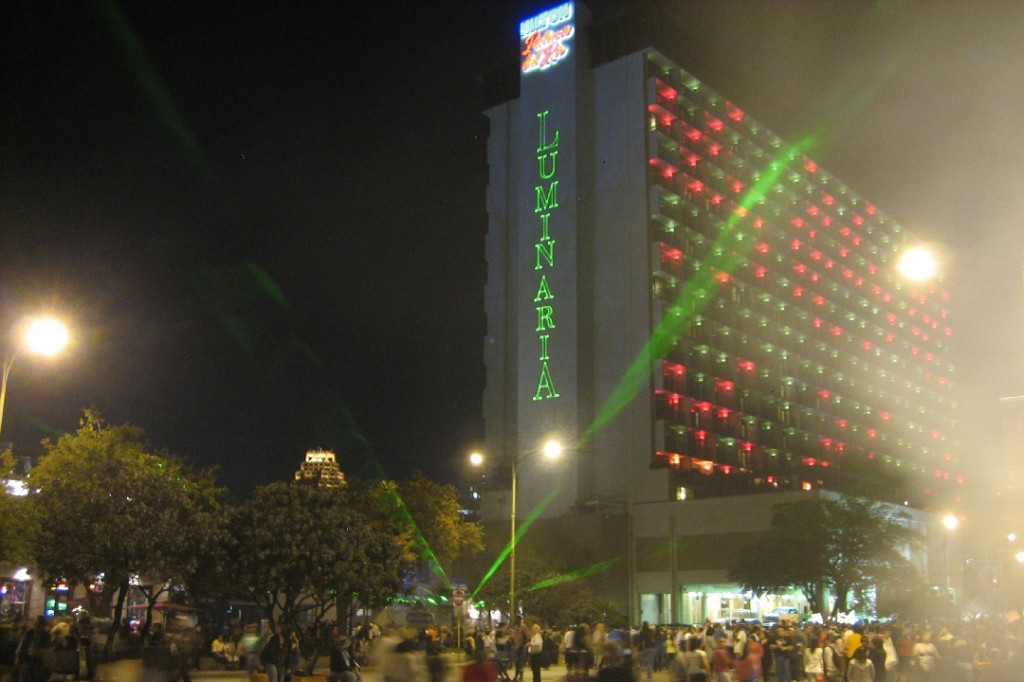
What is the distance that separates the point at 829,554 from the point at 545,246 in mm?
34940

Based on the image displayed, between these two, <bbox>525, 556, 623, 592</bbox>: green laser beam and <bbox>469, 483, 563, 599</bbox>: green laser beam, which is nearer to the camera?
<bbox>525, 556, 623, 592</bbox>: green laser beam

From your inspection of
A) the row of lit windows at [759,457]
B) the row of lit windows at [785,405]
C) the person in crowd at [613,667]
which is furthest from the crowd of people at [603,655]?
the row of lit windows at [785,405]

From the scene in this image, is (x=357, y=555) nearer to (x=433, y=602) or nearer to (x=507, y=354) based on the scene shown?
(x=433, y=602)

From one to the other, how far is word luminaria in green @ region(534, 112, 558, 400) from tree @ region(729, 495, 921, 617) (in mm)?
23150

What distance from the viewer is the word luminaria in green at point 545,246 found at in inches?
3334

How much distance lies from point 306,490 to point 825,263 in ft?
274

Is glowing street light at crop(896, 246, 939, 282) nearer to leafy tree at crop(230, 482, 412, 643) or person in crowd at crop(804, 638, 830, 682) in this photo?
person in crowd at crop(804, 638, 830, 682)

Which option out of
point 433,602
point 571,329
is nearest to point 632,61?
point 571,329

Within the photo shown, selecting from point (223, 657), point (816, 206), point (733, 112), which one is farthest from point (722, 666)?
point (816, 206)

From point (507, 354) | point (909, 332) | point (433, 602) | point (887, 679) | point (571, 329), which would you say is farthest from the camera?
point (909, 332)

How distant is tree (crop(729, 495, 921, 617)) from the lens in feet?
211

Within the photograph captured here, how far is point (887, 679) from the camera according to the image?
2572cm

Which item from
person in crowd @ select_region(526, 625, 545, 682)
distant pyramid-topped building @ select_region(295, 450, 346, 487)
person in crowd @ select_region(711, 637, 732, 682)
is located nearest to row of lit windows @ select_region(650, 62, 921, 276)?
distant pyramid-topped building @ select_region(295, 450, 346, 487)

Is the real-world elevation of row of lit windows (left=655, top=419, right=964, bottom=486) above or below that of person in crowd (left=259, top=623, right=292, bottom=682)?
above
